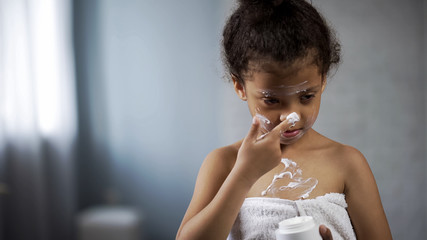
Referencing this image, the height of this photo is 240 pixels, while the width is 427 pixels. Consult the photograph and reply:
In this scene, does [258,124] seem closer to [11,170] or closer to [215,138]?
[215,138]

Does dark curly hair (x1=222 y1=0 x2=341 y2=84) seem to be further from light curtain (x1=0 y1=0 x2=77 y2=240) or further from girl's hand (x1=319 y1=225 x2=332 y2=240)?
light curtain (x1=0 y1=0 x2=77 y2=240)

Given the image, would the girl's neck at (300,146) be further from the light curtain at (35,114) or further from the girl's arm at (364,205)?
the light curtain at (35,114)

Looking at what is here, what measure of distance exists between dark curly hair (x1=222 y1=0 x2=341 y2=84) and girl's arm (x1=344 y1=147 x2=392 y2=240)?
6.7 inches

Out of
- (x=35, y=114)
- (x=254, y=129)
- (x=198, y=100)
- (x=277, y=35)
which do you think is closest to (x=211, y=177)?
(x=254, y=129)

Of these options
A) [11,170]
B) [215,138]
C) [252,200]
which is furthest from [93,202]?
[252,200]

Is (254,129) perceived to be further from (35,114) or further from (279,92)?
(35,114)

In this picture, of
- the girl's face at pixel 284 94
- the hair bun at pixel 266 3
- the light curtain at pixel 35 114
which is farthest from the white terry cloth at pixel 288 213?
the light curtain at pixel 35 114

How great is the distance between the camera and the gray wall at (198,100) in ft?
3.15

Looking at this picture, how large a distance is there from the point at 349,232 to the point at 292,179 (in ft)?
0.38

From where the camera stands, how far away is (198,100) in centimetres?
110

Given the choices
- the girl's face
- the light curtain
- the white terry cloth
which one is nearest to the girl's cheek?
the girl's face

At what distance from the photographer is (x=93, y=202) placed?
3.90 ft

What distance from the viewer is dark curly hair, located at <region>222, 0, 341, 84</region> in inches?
21.8

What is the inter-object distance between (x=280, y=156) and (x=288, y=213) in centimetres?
10
